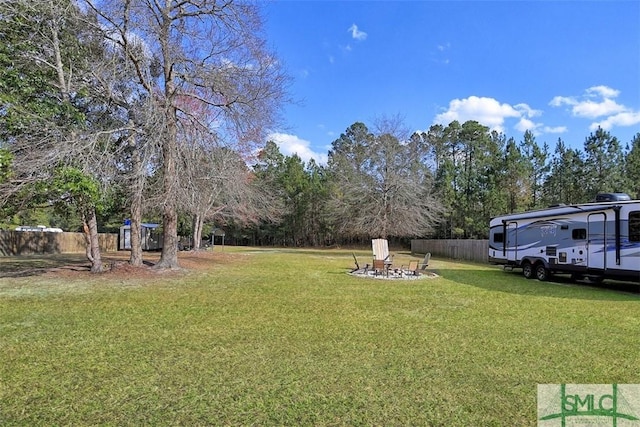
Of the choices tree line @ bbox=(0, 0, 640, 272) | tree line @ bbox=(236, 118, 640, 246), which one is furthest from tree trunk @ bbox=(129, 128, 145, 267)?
tree line @ bbox=(236, 118, 640, 246)

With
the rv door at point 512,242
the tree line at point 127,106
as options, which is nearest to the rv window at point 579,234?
the rv door at point 512,242

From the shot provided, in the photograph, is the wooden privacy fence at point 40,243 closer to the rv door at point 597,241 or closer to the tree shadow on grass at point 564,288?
the tree shadow on grass at point 564,288

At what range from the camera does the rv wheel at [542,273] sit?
12.5 meters

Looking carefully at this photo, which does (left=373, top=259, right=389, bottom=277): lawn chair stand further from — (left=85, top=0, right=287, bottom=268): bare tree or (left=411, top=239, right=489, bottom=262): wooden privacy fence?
(left=411, top=239, right=489, bottom=262): wooden privacy fence

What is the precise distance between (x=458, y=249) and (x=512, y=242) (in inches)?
480

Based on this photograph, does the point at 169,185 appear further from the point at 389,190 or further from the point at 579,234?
the point at 389,190

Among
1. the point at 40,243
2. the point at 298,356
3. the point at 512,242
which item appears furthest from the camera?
the point at 40,243

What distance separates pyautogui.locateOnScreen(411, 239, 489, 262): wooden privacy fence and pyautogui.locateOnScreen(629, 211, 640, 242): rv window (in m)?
12.1

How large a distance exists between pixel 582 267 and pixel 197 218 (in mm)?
20919

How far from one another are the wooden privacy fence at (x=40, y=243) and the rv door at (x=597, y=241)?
2632 cm

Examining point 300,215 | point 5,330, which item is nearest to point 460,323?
point 5,330

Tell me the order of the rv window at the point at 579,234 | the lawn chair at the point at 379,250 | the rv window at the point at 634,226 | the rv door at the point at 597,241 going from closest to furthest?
1. the rv window at the point at 634,226
2. the rv door at the point at 597,241
3. the rv window at the point at 579,234
4. the lawn chair at the point at 379,250

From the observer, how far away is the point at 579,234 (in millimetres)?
11281

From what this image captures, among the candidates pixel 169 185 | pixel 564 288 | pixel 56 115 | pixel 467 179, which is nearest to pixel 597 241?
pixel 564 288
